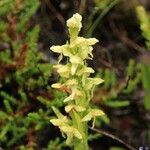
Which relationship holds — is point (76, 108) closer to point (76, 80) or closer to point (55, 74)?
point (76, 80)

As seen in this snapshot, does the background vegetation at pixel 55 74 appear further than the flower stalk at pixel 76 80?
Yes

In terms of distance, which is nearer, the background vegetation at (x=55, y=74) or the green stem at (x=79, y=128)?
the green stem at (x=79, y=128)

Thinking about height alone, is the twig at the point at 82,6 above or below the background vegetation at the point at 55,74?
above

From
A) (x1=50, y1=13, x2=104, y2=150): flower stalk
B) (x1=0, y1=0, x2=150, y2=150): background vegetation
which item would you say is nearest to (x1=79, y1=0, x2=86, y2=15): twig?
(x1=0, y1=0, x2=150, y2=150): background vegetation

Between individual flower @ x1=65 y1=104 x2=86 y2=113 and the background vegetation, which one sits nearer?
individual flower @ x1=65 y1=104 x2=86 y2=113

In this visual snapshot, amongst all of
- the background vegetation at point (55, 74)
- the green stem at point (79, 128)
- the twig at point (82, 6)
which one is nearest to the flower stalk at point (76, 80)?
the green stem at point (79, 128)

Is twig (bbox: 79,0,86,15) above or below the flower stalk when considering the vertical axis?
above

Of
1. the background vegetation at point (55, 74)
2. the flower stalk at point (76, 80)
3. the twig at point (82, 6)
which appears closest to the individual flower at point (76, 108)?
the flower stalk at point (76, 80)

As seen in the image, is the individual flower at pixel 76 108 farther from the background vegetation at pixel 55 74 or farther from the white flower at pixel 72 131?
the background vegetation at pixel 55 74

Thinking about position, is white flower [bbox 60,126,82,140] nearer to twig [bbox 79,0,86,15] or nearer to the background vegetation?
the background vegetation

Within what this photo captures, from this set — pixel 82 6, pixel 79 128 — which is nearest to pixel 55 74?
pixel 82 6

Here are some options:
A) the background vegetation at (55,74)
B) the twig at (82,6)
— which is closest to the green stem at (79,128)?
the background vegetation at (55,74)

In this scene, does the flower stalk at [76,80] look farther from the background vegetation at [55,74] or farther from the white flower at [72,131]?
the background vegetation at [55,74]
